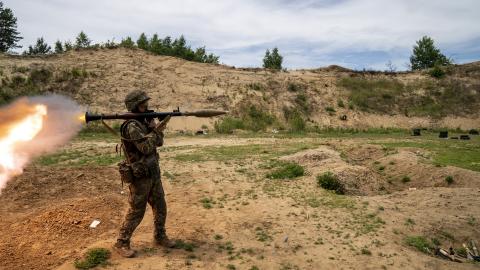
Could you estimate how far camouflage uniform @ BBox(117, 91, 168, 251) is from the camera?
6746 mm

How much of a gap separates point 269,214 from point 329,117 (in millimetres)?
27346

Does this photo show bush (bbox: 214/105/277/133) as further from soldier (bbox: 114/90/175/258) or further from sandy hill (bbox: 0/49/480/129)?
soldier (bbox: 114/90/175/258)

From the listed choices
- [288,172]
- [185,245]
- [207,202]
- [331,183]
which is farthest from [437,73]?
[185,245]

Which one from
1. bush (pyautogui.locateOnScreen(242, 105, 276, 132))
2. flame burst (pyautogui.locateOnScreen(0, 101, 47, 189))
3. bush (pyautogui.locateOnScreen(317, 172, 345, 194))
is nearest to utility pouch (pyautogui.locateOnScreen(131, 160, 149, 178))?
flame burst (pyautogui.locateOnScreen(0, 101, 47, 189))

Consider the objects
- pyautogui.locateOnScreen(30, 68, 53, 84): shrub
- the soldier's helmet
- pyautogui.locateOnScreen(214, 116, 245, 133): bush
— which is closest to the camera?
the soldier's helmet

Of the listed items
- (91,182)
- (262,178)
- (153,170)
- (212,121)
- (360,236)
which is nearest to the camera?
(153,170)

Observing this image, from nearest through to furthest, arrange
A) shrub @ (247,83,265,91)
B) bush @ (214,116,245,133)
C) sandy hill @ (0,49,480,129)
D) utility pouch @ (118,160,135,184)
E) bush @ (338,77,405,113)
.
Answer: utility pouch @ (118,160,135,184), bush @ (214,116,245,133), sandy hill @ (0,49,480,129), shrub @ (247,83,265,91), bush @ (338,77,405,113)

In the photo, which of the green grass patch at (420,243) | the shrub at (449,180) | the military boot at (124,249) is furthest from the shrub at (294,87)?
the military boot at (124,249)

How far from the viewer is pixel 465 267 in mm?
7125

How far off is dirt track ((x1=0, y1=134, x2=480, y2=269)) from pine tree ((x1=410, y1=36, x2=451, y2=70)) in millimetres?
40932

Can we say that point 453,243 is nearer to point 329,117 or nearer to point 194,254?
point 194,254

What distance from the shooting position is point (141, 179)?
6875 millimetres

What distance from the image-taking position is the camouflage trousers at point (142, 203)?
22.4 feet

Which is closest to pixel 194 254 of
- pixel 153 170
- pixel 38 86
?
pixel 153 170
